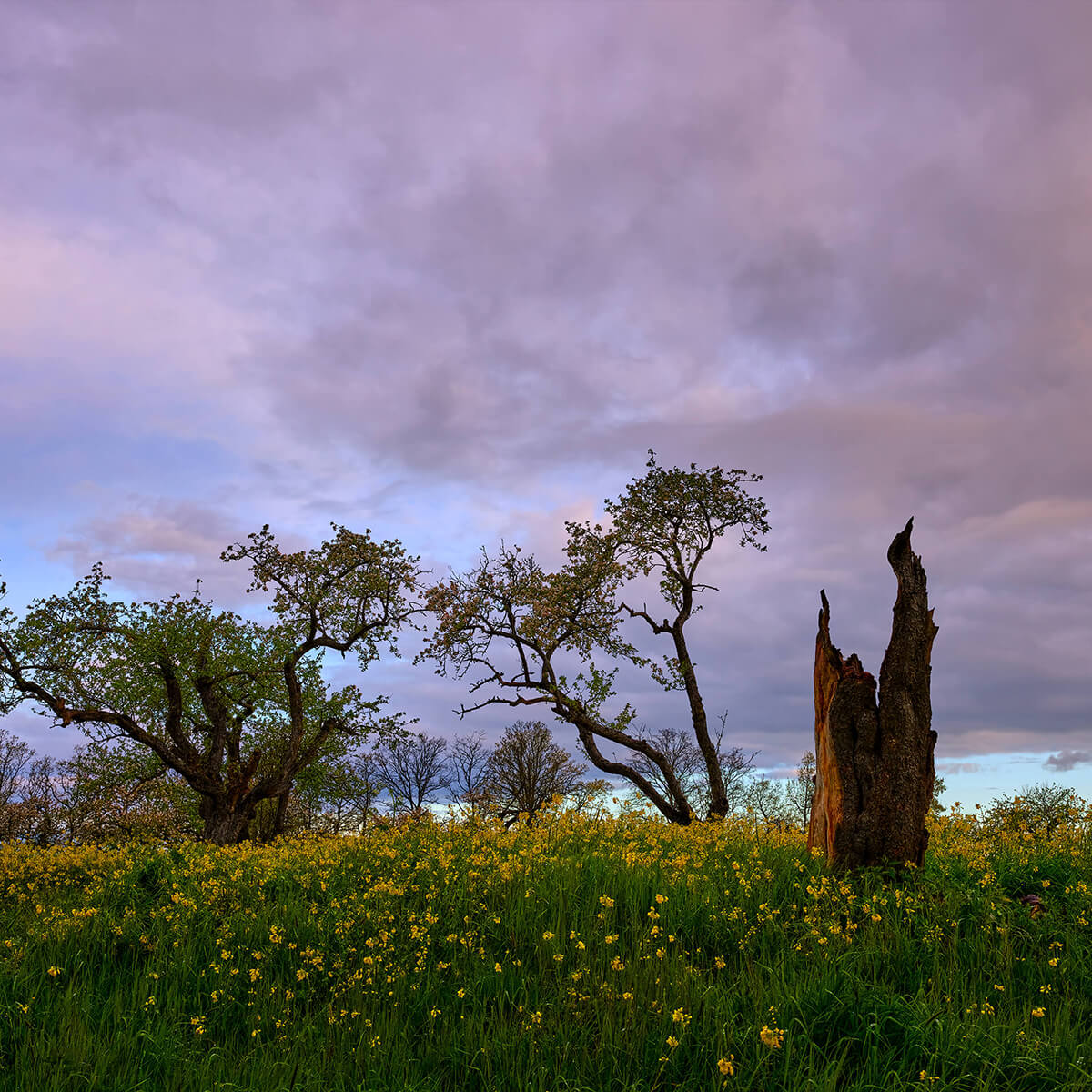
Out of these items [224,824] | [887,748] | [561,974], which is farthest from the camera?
[224,824]

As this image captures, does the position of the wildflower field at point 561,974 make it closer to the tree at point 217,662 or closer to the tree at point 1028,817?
the tree at point 1028,817

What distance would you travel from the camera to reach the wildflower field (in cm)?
637

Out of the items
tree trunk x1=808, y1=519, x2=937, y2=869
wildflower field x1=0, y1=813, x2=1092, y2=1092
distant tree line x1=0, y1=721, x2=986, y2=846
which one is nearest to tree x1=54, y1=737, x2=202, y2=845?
distant tree line x1=0, y1=721, x2=986, y2=846

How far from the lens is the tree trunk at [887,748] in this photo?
10352mm

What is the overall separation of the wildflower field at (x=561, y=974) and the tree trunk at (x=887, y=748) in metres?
0.52

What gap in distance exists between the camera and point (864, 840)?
34.2ft

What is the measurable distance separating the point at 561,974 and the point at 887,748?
16.9ft

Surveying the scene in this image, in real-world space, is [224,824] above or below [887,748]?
below

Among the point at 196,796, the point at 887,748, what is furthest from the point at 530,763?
the point at 887,748

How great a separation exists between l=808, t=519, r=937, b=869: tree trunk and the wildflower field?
0.52 metres

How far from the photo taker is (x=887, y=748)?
34.5 ft

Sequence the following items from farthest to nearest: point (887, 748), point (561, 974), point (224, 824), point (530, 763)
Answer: point (530, 763) → point (224, 824) → point (887, 748) → point (561, 974)

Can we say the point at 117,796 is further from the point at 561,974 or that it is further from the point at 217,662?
the point at 561,974

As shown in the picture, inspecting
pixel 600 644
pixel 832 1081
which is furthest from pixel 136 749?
pixel 832 1081
